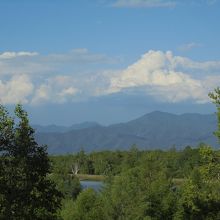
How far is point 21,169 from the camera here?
31.6 m

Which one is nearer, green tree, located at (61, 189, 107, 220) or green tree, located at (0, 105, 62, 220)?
green tree, located at (0, 105, 62, 220)

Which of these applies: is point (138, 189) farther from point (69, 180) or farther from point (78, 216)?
point (69, 180)

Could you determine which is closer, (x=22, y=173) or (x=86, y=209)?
(x=22, y=173)

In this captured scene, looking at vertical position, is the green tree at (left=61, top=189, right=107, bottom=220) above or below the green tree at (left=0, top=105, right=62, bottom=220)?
below

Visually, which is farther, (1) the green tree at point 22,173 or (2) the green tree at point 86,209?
(2) the green tree at point 86,209

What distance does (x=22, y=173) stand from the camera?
31.7m

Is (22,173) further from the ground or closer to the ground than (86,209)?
further from the ground

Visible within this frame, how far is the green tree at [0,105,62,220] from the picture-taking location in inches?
1238

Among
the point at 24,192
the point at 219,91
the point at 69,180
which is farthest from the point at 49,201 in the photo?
the point at 69,180

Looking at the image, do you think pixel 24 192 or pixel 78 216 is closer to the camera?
pixel 24 192

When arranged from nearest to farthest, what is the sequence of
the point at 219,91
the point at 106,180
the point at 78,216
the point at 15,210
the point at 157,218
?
the point at 15,210 → the point at 219,91 → the point at 78,216 → the point at 157,218 → the point at 106,180

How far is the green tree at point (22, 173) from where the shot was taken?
103ft

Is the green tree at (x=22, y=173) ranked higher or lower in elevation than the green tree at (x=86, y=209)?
higher

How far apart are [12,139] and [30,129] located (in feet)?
4.15
